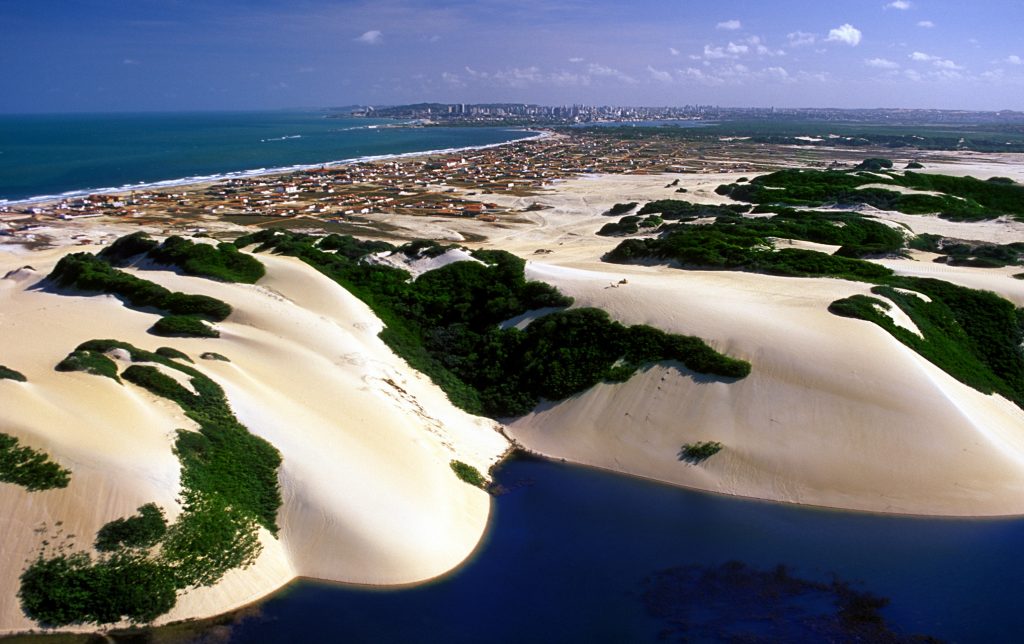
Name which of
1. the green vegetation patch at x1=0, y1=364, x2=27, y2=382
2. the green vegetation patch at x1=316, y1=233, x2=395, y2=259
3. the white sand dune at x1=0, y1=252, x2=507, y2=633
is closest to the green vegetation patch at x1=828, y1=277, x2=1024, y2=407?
the white sand dune at x1=0, y1=252, x2=507, y2=633

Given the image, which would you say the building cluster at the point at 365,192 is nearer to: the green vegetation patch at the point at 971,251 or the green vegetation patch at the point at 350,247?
the green vegetation patch at the point at 350,247

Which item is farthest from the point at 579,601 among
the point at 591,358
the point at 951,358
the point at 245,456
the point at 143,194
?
the point at 143,194

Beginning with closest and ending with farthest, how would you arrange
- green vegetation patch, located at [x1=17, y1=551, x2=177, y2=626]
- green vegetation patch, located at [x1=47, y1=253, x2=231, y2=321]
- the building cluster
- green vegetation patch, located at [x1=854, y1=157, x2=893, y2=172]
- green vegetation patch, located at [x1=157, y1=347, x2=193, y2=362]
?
green vegetation patch, located at [x1=17, y1=551, x2=177, y2=626] < green vegetation patch, located at [x1=157, y1=347, x2=193, y2=362] < green vegetation patch, located at [x1=47, y1=253, x2=231, y2=321] < the building cluster < green vegetation patch, located at [x1=854, y1=157, x2=893, y2=172]

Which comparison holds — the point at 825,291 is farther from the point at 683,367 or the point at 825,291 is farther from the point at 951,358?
the point at 683,367

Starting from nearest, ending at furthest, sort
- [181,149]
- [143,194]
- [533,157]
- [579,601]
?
[579,601] < [143,194] < [533,157] < [181,149]

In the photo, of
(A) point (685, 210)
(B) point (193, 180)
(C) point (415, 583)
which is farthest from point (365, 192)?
(C) point (415, 583)

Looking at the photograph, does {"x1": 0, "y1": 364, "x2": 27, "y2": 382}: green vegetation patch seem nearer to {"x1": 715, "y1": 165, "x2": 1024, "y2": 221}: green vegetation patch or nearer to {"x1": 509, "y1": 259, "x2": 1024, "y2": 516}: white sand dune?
{"x1": 509, "y1": 259, "x2": 1024, "y2": 516}: white sand dune

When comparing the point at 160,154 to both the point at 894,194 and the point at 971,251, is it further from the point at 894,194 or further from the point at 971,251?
the point at 971,251

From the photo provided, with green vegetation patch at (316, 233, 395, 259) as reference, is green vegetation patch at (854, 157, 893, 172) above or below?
above
